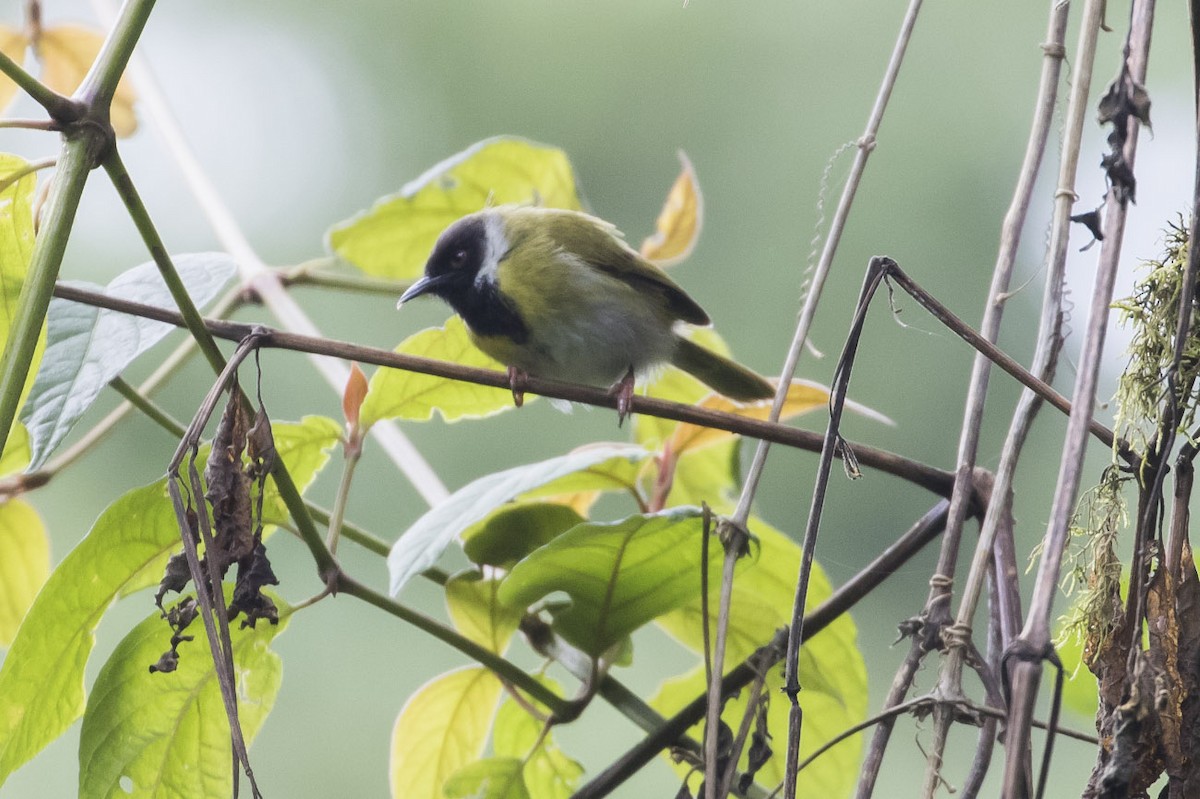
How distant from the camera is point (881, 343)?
242 inches

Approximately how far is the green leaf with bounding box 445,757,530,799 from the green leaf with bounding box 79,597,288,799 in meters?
0.22

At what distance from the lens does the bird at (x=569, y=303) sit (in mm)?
Answer: 2223

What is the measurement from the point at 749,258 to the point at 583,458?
5.17 meters

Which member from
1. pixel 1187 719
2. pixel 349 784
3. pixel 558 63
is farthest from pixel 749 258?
pixel 1187 719

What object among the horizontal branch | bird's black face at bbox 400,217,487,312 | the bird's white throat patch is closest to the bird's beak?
bird's black face at bbox 400,217,487,312

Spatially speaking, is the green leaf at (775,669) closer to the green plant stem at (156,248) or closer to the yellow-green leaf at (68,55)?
the green plant stem at (156,248)

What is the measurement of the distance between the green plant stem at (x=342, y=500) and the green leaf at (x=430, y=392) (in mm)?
32

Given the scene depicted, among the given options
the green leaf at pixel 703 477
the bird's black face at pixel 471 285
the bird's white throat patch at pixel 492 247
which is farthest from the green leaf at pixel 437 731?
the bird's white throat patch at pixel 492 247

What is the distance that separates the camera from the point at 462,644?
116 centimetres

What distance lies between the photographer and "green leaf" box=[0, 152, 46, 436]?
0.97 metres

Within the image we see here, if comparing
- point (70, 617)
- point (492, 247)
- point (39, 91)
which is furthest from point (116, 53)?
point (492, 247)

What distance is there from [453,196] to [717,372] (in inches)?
29.4

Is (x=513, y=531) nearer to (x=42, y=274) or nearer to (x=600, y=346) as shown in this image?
(x=42, y=274)

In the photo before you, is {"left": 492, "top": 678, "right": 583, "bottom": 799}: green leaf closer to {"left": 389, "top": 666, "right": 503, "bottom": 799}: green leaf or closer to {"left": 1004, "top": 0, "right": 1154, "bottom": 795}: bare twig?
{"left": 389, "top": 666, "right": 503, "bottom": 799}: green leaf
